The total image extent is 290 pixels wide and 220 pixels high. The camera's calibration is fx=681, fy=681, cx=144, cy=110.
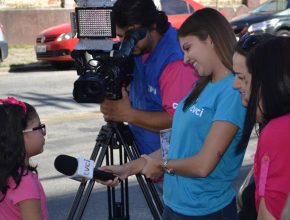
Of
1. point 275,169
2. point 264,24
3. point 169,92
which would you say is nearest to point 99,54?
point 169,92

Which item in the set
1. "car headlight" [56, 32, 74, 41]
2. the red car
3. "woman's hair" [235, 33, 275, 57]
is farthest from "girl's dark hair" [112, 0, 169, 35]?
"car headlight" [56, 32, 74, 41]

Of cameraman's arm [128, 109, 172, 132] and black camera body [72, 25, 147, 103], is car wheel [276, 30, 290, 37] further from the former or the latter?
black camera body [72, 25, 147, 103]

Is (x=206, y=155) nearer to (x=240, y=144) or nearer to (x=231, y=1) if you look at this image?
(x=240, y=144)

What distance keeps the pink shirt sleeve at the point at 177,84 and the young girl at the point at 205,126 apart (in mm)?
241

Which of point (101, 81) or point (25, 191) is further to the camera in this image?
point (101, 81)

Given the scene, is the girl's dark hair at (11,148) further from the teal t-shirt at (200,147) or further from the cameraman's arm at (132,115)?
the teal t-shirt at (200,147)

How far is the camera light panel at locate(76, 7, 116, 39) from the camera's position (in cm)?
325

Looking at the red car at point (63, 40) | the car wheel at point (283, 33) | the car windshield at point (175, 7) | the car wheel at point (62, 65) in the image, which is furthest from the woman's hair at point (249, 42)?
the car wheel at point (62, 65)

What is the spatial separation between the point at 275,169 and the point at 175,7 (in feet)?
39.0

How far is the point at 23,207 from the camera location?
2.71 metres

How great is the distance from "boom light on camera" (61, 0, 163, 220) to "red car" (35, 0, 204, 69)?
410 inches

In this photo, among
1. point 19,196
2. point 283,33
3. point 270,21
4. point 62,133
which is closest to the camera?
point 19,196

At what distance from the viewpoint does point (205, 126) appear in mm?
2748

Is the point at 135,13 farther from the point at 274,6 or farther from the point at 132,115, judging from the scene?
the point at 274,6
